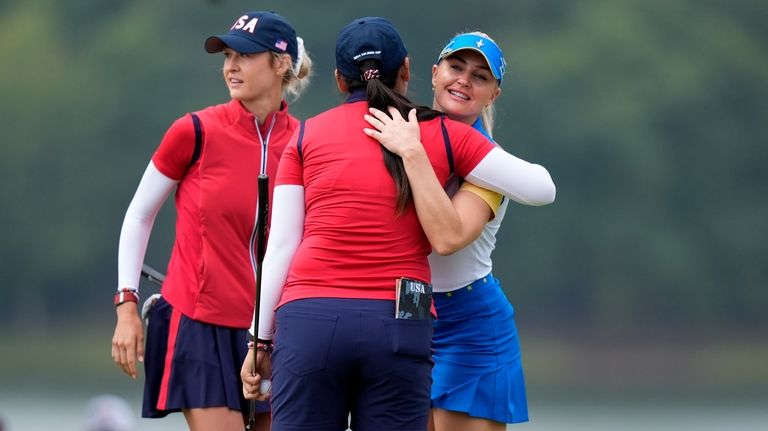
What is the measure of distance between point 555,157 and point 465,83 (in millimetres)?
8133

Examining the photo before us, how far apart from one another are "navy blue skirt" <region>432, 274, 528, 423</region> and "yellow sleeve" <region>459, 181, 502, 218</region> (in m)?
0.43

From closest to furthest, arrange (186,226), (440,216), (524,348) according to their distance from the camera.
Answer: (440,216), (186,226), (524,348)

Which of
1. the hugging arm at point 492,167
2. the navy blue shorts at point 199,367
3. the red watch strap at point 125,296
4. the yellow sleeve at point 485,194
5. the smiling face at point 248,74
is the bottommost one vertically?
the navy blue shorts at point 199,367

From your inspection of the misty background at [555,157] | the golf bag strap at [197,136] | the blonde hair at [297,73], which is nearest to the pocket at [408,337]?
the golf bag strap at [197,136]

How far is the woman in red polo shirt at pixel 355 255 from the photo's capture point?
94.2 inches

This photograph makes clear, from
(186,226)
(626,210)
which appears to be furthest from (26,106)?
(186,226)

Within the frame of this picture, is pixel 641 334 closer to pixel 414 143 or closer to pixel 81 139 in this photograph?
pixel 81 139

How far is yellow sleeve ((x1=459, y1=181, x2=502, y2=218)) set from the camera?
2609 mm

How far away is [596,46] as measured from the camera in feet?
37.2

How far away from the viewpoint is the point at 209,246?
3.16 m

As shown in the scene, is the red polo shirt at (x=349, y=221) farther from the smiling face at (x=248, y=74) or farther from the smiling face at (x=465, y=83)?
the smiling face at (x=248, y=74)

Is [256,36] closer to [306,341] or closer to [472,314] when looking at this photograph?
[472,314]

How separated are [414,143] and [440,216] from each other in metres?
0.16

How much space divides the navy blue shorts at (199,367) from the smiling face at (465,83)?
0.84 m
